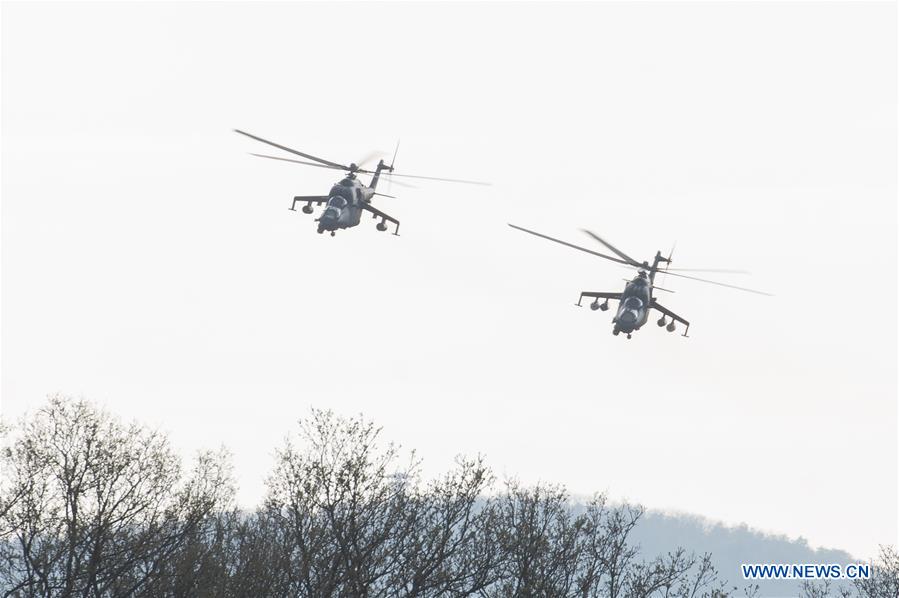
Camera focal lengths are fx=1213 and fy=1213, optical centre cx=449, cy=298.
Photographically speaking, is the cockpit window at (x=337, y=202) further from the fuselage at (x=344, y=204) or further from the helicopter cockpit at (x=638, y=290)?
→ the helicopter cockpit at (x=638, y=290)

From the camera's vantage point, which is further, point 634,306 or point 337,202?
point 337,202

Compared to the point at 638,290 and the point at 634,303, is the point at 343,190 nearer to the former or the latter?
the point at 638,290

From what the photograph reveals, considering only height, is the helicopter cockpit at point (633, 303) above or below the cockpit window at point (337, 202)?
below

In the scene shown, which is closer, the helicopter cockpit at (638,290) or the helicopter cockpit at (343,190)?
the helicopter cockpit at (638,290)

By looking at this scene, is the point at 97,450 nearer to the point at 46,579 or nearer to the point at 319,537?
the point at 46,579

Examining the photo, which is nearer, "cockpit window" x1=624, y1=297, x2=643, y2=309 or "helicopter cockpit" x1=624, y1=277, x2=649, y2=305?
"cockpit window" x1=624, y1=297, x2=643, y2=309

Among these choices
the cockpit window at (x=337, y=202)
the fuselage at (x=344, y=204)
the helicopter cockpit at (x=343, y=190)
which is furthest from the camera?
the helicopter cockpit at (x=343, y=190)

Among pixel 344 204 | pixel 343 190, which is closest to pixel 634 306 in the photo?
pixel 344 204

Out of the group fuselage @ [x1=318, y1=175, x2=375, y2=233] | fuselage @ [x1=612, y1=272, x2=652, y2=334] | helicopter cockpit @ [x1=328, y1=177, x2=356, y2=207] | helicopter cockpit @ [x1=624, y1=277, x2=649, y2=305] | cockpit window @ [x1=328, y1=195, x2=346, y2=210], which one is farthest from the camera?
helicopter cockpit @ [x1=328, y1=177, x2=356, y2=207]

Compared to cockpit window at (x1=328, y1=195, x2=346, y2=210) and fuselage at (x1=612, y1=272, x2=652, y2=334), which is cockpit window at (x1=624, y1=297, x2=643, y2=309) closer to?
fuselage at (x1=612, y1=272, x2=652, y2=334)

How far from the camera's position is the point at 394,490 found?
186 ft

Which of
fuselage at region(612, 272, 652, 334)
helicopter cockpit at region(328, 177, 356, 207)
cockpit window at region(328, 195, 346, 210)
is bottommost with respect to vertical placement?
fuselage at region(612, 272, 652, 334)

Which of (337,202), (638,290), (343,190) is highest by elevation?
(343,190)

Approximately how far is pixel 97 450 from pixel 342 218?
1887 centimetres
